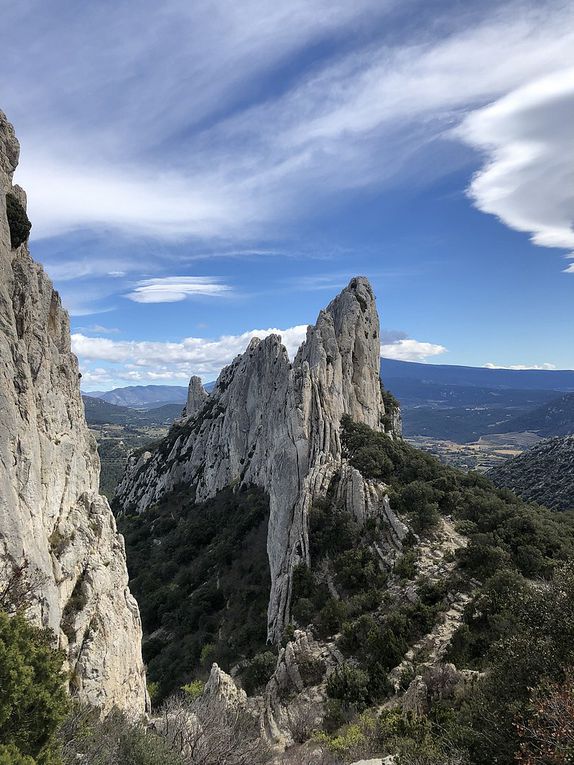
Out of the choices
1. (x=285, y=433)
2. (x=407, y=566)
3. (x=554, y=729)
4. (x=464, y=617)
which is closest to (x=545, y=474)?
(x=285, y=433)

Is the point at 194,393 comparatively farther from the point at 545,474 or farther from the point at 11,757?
the point at 11,757

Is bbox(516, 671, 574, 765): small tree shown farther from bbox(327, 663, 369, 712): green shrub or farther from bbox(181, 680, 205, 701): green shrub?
bbox(181, 680, 205, 701): green shrub

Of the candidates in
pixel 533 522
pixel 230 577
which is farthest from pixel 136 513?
pixel 533 522

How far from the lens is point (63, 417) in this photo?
22812 mm

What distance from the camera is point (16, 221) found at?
Answer: 68.6ft

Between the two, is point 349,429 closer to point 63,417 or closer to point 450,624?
point 450,624

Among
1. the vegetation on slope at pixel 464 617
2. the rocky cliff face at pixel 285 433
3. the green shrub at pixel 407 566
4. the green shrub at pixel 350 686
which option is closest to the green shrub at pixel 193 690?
the rocky cliff face at pixel 285 433

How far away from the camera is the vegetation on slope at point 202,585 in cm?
3603

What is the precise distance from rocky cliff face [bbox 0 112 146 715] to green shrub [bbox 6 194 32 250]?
0.42 meters

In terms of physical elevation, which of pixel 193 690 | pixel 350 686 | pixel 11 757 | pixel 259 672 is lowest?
pixel 193 690

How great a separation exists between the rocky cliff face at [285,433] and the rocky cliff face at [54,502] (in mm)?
15283

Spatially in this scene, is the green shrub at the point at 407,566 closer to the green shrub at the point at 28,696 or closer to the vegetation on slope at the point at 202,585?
the vegetation on slope at the point at 202,585

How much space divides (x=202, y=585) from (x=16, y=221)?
4132 centimetres

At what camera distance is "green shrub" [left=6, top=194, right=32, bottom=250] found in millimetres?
20803
